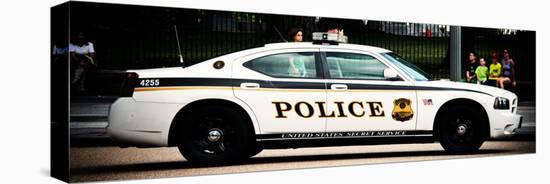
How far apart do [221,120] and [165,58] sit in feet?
3.09

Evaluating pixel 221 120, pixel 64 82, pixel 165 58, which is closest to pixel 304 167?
pixel 221 120

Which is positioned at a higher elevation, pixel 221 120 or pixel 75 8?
pixel 75 8

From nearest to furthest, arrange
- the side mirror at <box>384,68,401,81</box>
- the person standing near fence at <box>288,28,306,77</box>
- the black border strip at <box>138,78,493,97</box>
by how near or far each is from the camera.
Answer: the black border strip at <box>138,78,493,97</box>, the person standing near fence at <box>288,28,306,77</box>, the side mirror at <box>384,68,401,81</box>

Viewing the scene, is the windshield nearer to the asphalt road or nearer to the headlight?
the asphalt road

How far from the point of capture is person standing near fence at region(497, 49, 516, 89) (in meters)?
12.2

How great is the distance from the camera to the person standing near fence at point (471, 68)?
11766 millimetres

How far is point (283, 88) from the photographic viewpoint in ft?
32.0

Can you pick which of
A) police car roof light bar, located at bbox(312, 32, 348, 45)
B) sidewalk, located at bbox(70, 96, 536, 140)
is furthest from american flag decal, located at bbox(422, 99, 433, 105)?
sidewalk, located at bbox(70, 96, 536, 140)

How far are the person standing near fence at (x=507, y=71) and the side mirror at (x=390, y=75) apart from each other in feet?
7.85

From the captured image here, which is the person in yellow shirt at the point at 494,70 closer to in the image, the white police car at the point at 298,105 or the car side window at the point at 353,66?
the white police car at the point at 298,105

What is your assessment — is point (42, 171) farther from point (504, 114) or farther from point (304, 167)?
point (504, 114)

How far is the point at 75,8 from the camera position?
861 centimetres

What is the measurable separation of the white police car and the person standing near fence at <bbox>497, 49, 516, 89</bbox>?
0.83 meters

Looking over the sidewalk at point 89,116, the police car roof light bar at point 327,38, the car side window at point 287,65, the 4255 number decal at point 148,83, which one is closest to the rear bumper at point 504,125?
the police car roof light bar at point 327,38
